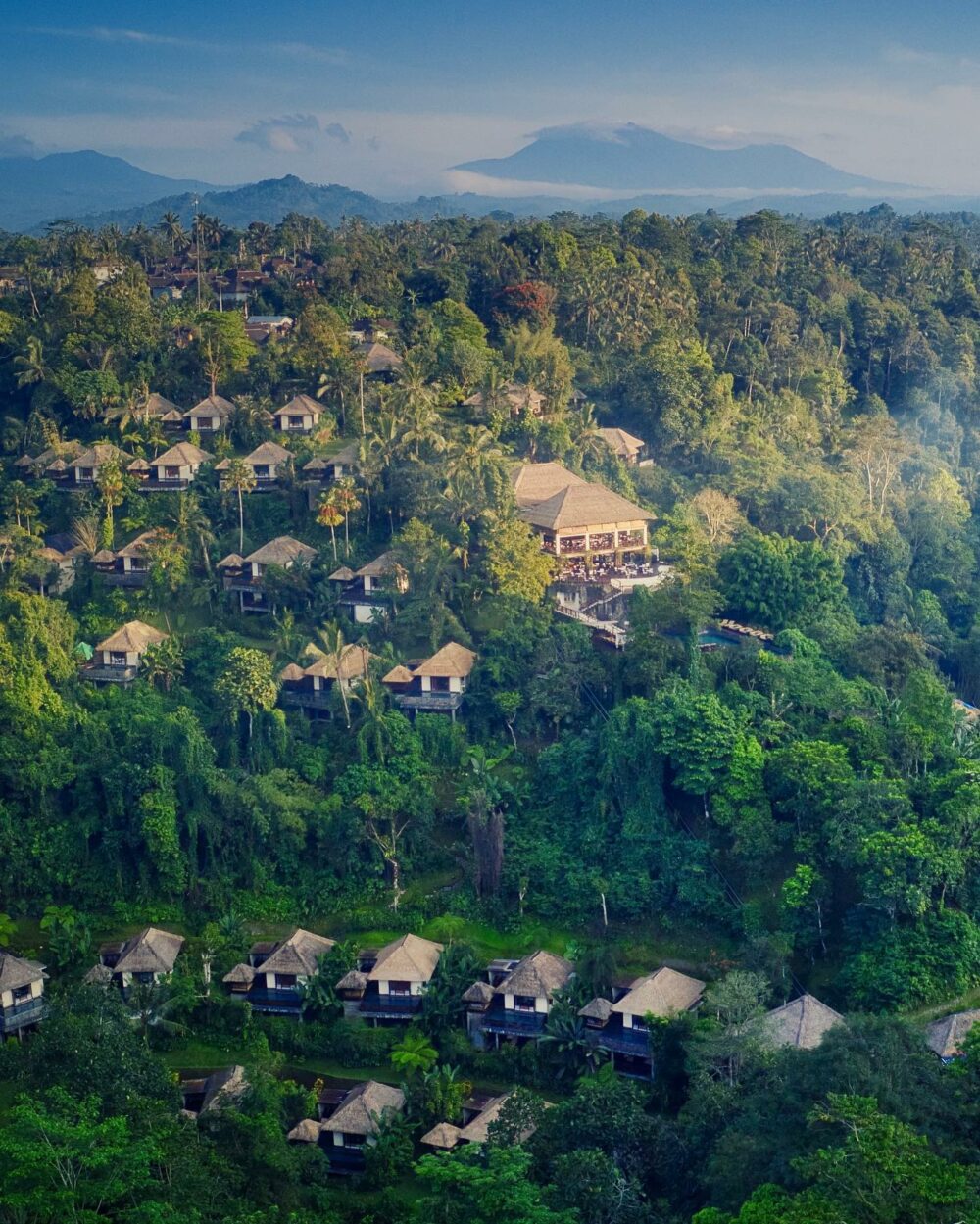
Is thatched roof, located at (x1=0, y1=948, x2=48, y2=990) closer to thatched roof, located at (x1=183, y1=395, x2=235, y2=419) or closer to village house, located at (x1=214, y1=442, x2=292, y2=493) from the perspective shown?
village house, located at (x1=214, y1=442, x2=292, y2=493)

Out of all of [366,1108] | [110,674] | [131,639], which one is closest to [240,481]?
[131,639]

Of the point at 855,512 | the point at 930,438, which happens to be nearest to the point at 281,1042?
the point at 855,512

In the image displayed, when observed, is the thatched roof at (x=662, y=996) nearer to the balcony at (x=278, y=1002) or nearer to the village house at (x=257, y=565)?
the balcony at (x=278, y=1002)

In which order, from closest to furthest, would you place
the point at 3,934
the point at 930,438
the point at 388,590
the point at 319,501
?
the point at 3,934
the point at 388,590
the point at 319,501
the point at 930,438

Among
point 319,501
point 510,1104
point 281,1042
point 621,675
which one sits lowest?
point 281,1042

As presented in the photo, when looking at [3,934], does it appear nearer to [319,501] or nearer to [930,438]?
[319,501]

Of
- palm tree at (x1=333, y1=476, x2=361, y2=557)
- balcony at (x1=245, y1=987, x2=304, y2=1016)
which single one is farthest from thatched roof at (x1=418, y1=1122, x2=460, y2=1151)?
palm tree at (x1=333, y1=476, x2=361, y2=557)
